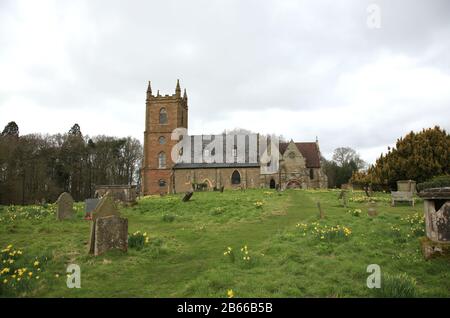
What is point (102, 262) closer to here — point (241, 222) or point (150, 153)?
point (241, 222)

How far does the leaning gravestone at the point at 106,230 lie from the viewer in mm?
8148

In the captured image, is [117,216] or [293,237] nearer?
[117,216]

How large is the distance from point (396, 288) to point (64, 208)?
15.0 metres

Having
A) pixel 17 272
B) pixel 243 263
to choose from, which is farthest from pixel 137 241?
pixel 243 263

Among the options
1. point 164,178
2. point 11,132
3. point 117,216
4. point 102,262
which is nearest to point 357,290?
point 102,262

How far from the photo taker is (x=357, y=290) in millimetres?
5391

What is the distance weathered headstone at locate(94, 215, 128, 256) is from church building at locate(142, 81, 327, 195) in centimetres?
3429

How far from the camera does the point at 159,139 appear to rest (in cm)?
4791

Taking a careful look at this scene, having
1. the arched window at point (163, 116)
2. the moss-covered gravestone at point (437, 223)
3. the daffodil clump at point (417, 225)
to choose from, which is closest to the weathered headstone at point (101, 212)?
the moss-covered gravestone at point (437, 223)

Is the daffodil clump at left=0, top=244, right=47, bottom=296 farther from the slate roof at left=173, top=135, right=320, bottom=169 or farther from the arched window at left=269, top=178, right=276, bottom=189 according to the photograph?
the arched window at left=269, top=178, right=276, bottom=189

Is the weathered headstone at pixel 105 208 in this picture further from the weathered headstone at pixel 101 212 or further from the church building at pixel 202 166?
the church building at pixel 202 166

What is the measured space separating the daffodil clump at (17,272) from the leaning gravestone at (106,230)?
115 cm

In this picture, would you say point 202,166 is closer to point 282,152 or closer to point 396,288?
point 282,152

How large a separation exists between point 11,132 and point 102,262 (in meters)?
60.7
